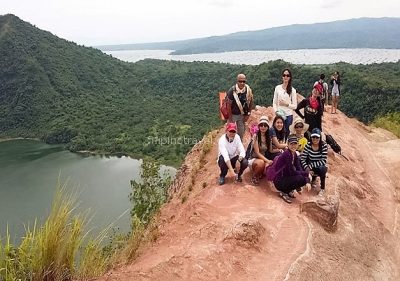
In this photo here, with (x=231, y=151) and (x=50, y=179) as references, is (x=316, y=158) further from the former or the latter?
(x=50, y=179)

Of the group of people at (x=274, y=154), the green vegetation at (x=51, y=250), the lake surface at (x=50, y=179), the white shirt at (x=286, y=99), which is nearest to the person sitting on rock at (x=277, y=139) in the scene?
the group of people at (x=274, y=154)

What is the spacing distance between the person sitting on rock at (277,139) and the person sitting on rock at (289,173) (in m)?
0.44

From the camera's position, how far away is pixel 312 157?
18.9ft

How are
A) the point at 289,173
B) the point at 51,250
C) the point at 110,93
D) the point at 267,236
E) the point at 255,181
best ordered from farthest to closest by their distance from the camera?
the point at 110,93, the point at 255,181, the point at 289,173, the point at 267,236, the point at 51,250

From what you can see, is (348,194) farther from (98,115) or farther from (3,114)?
(3,114)

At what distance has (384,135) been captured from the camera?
42.8ft

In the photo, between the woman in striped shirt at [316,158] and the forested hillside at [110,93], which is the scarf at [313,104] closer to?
the woman in striped shirt at [316,158]

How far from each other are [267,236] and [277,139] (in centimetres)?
171

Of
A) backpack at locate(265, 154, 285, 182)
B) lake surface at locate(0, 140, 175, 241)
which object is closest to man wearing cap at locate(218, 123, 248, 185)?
backpack at locate(265, 154, 285, 182)

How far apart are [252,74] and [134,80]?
144ft

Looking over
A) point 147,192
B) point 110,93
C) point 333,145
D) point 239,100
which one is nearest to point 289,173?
point 239,100

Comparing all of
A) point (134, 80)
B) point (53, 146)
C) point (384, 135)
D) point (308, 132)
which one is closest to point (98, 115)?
point (53, 146)

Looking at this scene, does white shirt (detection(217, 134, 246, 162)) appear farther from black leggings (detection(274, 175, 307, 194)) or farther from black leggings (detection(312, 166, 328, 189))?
black leggings (detection(312, 166, 328, 189))

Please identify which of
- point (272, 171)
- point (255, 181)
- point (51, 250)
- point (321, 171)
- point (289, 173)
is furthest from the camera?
point (255, 181)
